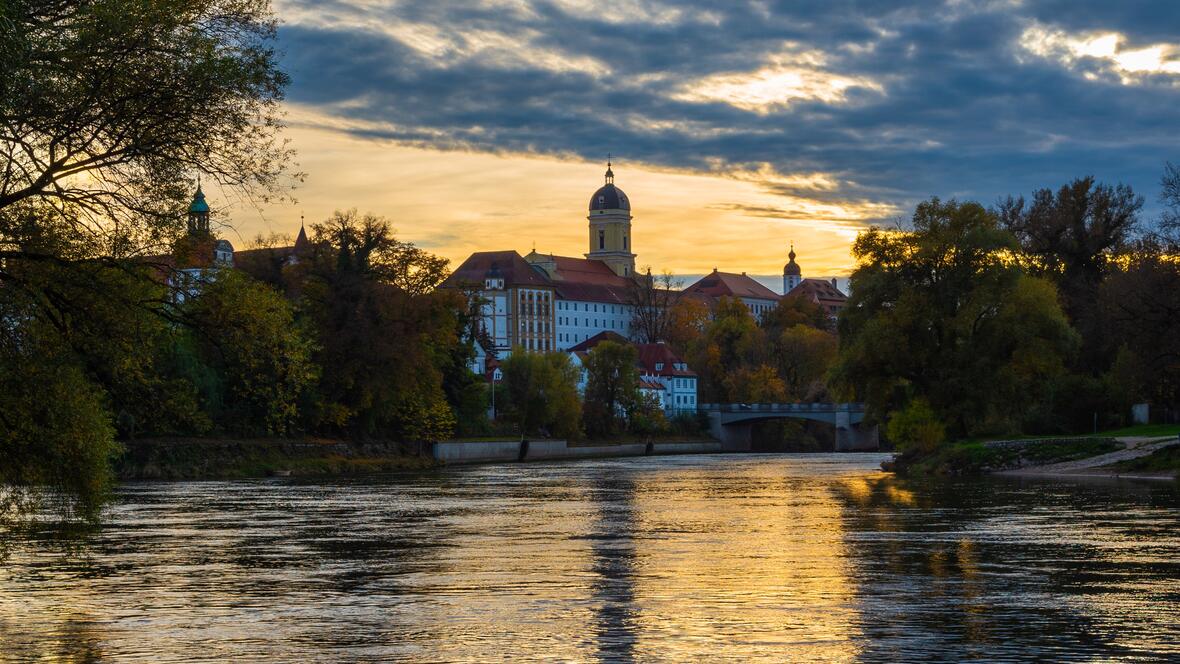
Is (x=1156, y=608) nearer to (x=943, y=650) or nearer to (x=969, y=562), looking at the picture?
(x=943, y=650)

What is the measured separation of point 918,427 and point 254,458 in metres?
34.9

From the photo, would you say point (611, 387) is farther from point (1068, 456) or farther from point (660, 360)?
point (1068, 456)

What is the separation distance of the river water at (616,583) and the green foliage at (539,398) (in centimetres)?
7340

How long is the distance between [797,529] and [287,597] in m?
16.2

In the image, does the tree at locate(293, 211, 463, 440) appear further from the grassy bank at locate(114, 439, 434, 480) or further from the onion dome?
the onion dome

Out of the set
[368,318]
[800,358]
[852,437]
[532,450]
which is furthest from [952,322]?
[800,358]

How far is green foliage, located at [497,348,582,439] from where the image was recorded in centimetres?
12244

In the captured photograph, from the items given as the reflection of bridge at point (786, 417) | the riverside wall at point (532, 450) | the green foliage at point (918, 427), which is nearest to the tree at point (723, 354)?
the reflection of bridge at point (786, 417)

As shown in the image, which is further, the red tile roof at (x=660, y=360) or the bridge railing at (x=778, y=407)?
the red tile roof at (x=660, y=360)

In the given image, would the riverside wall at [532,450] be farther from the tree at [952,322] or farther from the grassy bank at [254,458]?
the tree at [952,322]

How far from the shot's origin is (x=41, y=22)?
714 inches

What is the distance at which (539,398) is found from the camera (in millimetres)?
123125

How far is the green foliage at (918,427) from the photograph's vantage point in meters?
72.6

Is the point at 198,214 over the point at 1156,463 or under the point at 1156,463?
over
